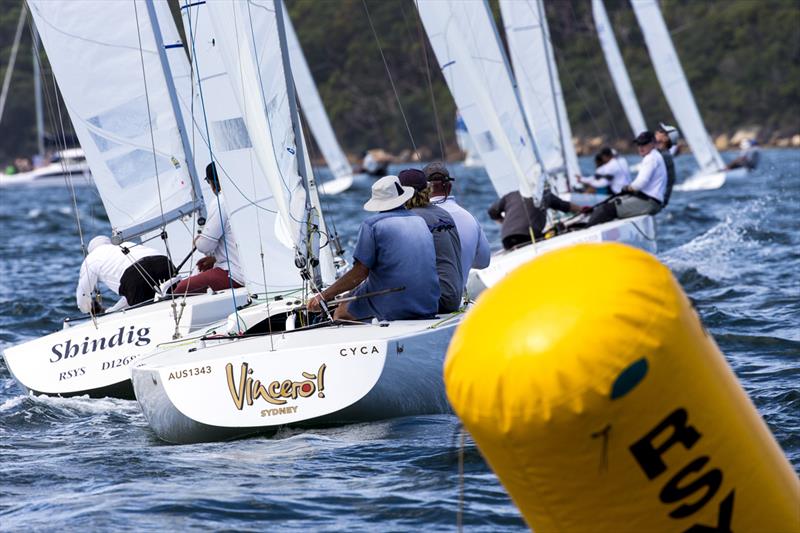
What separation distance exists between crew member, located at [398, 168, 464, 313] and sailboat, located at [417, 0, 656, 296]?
3353 millimetres

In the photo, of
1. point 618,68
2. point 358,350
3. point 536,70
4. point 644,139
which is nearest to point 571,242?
point 644,139

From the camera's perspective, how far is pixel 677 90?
26.6 meters

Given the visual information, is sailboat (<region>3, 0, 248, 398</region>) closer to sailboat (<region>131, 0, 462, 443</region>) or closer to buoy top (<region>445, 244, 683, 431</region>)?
sailboat (<region>131, 0, 462, 443</region>)

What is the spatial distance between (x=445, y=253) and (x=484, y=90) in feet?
17.4

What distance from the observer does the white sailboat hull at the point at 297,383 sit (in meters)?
5.15

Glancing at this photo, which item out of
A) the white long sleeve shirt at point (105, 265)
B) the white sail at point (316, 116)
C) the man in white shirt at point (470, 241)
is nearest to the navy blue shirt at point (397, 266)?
the man in white shirt at point (470, 241)

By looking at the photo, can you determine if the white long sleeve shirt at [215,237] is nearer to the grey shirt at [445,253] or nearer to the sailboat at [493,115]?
the grey shirt at [445,253]

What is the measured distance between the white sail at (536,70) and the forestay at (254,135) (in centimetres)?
902

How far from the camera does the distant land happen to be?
62.7 metres

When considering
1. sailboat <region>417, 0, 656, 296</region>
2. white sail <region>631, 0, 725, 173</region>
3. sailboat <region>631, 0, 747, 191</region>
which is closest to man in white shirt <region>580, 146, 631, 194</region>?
sailboat <region>417, 0, 656, 296</region>

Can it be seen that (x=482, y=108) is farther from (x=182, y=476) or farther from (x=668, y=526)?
(x=668, y=526)

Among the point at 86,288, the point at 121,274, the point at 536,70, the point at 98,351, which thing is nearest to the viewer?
the point at 98,351

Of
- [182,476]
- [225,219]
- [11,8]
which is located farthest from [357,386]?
[11,8]

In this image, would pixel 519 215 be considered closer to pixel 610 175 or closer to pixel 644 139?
pixel 644 139
